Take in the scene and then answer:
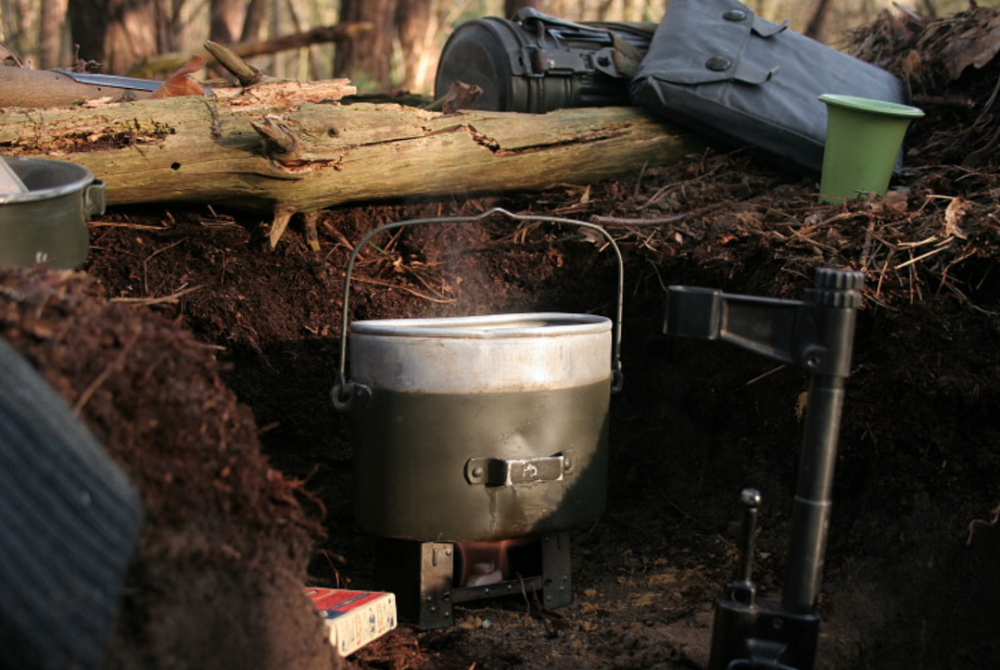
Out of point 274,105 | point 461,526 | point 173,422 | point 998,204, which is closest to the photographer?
point 173,422

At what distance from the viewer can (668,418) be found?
13.5 feet

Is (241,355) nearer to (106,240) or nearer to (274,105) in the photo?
(106,240)

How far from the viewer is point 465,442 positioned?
307 cm

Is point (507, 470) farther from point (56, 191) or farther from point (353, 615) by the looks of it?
point (56, 191)

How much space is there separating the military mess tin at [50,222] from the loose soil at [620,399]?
6.4 inches

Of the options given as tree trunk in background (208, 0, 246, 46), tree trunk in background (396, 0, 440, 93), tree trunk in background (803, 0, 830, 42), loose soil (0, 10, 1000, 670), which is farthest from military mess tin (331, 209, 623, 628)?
tree trunk in background (803, 0, 830, 42)

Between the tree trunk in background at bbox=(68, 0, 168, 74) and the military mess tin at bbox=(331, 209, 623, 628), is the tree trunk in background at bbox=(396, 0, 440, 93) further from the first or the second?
the military mess tin at bbox=(331, 209, 623, 628)

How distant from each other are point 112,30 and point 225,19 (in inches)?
153

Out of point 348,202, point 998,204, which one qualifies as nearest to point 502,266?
point 348,202

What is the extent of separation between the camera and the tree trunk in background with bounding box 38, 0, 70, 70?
13.7 m

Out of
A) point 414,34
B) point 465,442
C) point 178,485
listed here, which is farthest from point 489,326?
point 414,34

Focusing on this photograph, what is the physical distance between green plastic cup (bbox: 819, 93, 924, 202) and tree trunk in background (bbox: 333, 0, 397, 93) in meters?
5.37

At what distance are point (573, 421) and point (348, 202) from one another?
4.93 ft

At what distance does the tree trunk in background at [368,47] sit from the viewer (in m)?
8.79
